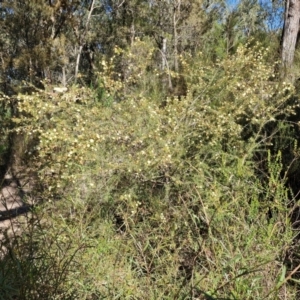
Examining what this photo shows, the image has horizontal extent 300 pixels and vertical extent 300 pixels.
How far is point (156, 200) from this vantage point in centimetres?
299

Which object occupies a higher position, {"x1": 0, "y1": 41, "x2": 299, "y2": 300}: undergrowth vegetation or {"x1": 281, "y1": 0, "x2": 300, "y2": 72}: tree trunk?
{"x1": 281, "y1": 0, "x2": 300, "y2": 72}: tree trunk

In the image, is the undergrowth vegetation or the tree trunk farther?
the tree trunk

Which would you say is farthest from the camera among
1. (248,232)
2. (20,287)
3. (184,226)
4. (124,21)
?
(124,21)

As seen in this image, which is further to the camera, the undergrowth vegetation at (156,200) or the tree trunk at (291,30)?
the tree trunk at (291,30)

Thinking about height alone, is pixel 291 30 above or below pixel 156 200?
above

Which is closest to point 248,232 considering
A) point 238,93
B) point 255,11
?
point 238,93

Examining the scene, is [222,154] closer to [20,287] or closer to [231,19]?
[20,287]

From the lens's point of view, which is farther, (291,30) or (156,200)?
(291,30)

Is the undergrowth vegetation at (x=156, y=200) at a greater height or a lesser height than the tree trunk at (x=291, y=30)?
lesser

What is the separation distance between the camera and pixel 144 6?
39.3 ft

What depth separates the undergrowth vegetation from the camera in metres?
2.06

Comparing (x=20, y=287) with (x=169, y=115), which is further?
(x=169, y=115)

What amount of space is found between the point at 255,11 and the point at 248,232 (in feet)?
47.7

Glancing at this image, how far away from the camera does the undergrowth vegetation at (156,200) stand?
2.06 m
